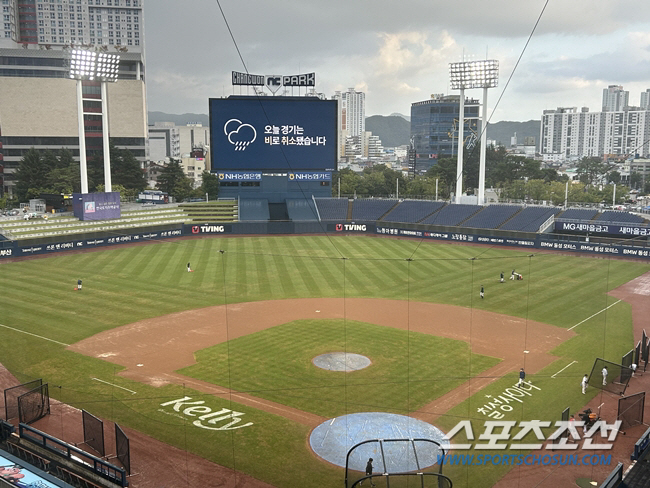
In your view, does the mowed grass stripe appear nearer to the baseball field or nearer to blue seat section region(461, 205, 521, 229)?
the baseball field

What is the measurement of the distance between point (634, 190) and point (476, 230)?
95.8 meters

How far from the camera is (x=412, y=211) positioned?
69188 mm

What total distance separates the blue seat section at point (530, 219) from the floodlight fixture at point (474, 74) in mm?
16296

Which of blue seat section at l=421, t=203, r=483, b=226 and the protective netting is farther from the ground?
blue seat section at l=421, t=203, r=483, b=226

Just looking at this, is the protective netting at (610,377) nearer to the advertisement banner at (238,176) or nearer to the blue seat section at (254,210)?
the blue seat section at (254,210)

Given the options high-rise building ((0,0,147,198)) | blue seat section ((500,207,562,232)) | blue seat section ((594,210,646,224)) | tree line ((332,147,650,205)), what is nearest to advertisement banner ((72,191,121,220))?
tree line ((332,147,650,205))

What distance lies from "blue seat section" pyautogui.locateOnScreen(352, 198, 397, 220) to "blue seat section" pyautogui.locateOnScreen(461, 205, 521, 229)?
1220 cm

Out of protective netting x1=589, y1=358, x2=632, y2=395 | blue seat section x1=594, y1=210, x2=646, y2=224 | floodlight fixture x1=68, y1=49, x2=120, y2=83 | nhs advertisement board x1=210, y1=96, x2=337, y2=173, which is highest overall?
floodlight fixture x1=68, y1=49, x2=120, y2=83

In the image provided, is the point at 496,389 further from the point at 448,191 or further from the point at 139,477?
the point at 448,191

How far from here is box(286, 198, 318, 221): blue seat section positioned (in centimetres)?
7019

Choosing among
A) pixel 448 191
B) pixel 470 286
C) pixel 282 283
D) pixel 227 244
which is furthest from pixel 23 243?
pixel 448 191

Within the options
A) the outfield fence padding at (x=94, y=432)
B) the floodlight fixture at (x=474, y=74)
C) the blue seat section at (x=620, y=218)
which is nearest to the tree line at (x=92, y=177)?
the floodlight fixture at (x=474, y=74)

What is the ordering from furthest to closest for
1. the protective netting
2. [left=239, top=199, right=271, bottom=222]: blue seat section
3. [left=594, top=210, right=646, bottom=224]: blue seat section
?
[left=239, top=199, right=271, bottom=222]: blue seat section, [left=594, top=210, right=646, bottom=224]: blue seat section, the protective netting

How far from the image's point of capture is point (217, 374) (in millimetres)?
23016
